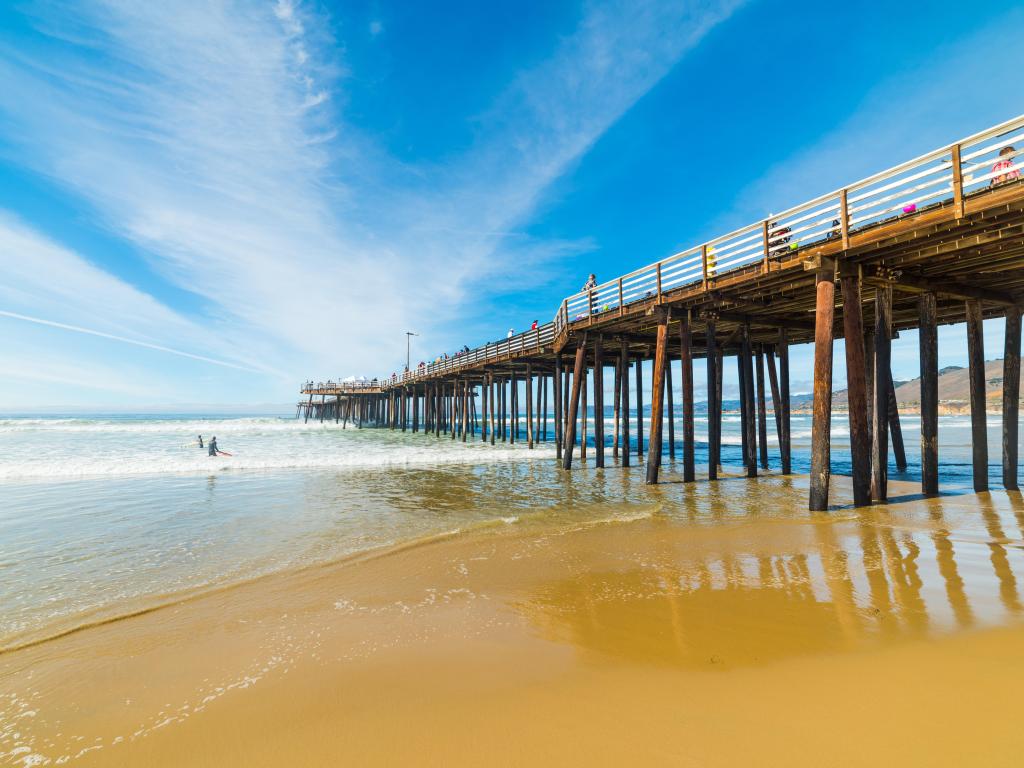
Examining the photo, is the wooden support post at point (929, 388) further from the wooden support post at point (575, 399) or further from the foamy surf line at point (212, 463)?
the foamy surf line at point (212, 463)

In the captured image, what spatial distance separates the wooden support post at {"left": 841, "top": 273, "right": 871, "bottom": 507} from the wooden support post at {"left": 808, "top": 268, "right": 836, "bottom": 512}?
38cm

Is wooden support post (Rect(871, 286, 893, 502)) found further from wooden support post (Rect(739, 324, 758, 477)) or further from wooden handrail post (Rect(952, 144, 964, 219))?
wooden support post (Rect(739, 324, 758, 477))

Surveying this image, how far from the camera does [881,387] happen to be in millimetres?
10117

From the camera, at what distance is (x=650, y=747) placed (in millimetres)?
2436

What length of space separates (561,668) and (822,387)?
27.4 feet

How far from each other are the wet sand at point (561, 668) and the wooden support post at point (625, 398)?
11478mm

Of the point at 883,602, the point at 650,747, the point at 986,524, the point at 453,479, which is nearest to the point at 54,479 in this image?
the point at 453,479

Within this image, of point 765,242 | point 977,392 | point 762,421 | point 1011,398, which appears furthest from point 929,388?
point 762,421

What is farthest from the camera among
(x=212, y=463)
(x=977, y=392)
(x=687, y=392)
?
(x=212, y=463)

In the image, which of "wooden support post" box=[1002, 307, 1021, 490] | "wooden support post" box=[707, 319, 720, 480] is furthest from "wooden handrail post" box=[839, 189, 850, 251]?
"wooden support post" box=[1002, 307, 1021, 490]

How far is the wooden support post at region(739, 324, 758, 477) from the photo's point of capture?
14039 millimetres

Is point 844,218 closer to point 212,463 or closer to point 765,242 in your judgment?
point 765,242

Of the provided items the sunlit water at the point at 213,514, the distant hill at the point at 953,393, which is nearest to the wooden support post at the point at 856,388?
the sunlit water at the point at 213,514

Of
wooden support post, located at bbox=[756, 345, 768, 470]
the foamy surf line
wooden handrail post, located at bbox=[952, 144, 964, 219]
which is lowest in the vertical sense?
the foamy surf line
